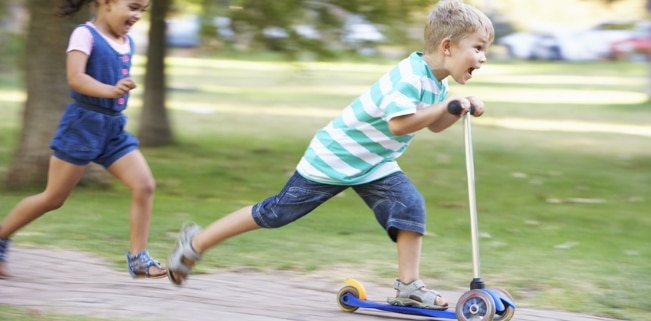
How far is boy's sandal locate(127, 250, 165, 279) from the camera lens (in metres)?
5.53

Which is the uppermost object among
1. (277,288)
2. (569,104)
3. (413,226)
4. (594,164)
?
(569,104)

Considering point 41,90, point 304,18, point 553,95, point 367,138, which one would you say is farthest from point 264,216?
point 553,95

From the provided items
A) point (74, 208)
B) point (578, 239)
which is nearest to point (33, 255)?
point (74, 208)

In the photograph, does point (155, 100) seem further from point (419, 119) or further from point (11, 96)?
point (11, 96)

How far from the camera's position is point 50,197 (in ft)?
18.3

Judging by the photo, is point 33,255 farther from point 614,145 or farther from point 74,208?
point 614,145

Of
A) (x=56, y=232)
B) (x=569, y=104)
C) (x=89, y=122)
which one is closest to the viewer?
(x=89, y=122)

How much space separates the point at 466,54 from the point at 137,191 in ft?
6.06

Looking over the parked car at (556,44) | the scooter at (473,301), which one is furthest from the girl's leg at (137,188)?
the parked car at (556,44)

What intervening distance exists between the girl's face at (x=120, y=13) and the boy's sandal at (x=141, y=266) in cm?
114

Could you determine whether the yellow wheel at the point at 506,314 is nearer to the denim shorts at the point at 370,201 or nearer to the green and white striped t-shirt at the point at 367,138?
the denim shorts at the point at 370,201

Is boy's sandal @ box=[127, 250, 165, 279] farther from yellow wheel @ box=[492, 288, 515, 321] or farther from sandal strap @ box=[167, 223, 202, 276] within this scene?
yellow wheel @ box=[492, 288, 515, 321]

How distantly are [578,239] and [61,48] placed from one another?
4.32 metres

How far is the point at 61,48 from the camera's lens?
8.79 m
